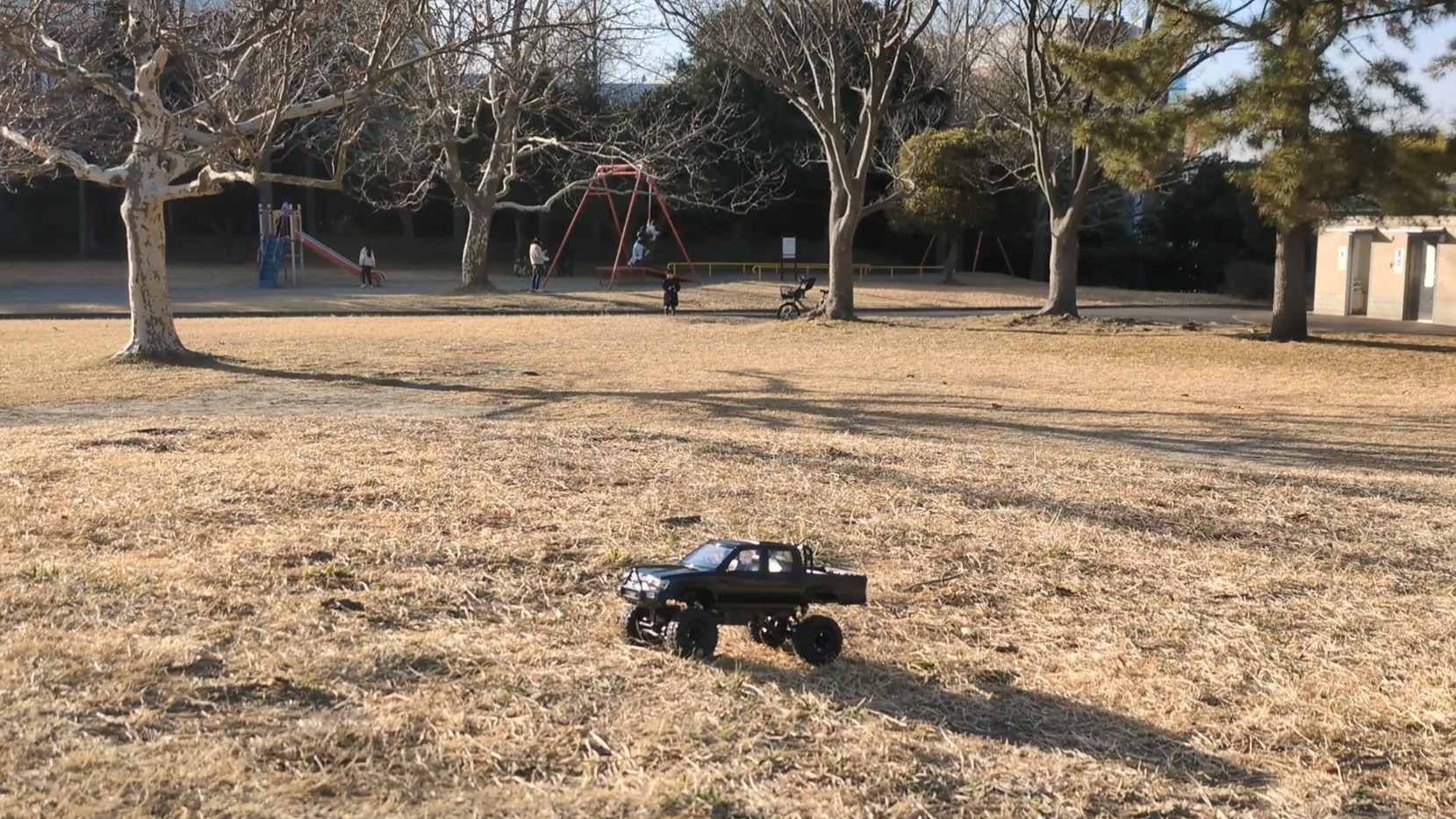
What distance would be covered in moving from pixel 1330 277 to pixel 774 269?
2032 cm

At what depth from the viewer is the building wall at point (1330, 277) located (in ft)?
107

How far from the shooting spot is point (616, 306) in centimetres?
3145

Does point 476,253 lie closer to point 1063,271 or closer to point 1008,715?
point 1063,271

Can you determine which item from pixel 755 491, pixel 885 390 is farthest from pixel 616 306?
pixel 755 491

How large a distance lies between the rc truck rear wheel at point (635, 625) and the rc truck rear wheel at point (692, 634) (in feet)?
0.48

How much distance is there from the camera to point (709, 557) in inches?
181

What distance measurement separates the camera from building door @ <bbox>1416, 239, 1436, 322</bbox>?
29.7 m

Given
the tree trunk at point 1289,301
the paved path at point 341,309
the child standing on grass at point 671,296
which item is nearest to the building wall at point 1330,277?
the paved path at point 341,309

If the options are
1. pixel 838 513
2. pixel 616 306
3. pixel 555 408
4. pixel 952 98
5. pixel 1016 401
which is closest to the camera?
pixel 838 513

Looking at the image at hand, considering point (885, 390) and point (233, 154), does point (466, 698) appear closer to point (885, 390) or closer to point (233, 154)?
point (885, 390)

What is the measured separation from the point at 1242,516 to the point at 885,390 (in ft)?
27.3

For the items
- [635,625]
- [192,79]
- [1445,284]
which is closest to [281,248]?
[192,79]

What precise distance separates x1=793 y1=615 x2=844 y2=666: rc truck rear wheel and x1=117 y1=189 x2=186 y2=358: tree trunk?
12906mm

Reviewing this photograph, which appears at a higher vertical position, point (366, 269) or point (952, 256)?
point (952, 256)
